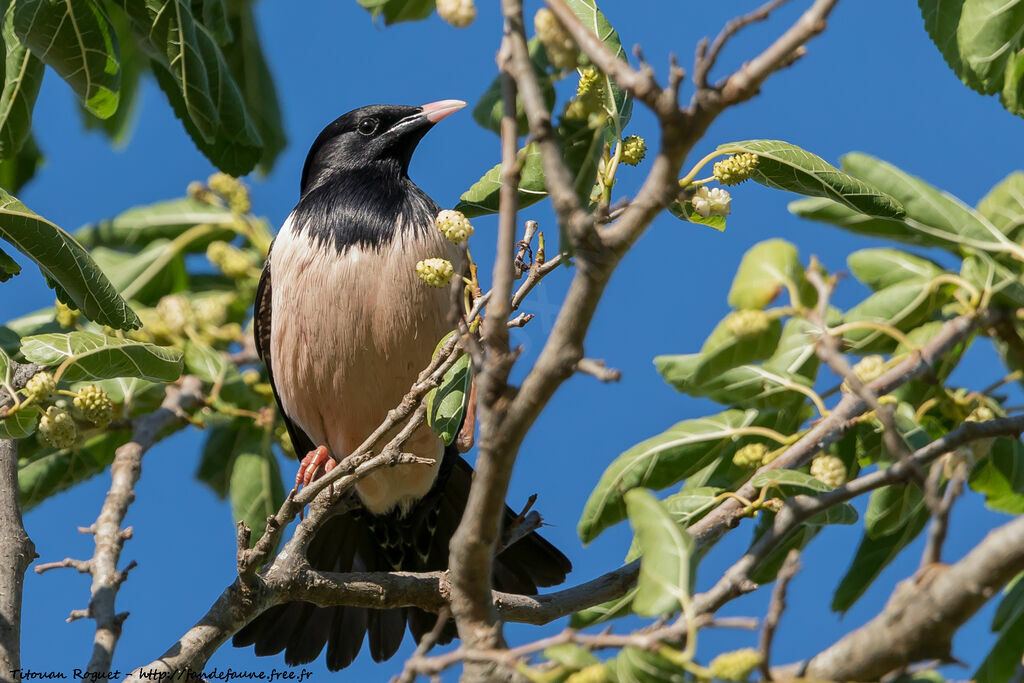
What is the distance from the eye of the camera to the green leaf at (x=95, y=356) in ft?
11.6

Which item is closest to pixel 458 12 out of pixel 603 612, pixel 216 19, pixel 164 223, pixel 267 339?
pixel 603 612

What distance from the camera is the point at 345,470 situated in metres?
3.57

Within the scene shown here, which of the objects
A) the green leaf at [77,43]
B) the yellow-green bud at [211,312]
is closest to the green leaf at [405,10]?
the green leaf at [77,43]

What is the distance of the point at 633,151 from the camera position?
2.96 m

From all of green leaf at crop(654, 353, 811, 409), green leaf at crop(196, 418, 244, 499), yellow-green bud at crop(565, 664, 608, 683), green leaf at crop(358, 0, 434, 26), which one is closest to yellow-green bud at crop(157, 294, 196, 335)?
green leaf at crop(196, 418, 244, 499)

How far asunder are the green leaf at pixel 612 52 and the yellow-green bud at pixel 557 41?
424 mm

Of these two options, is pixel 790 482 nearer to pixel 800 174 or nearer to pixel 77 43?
pixel 800 174

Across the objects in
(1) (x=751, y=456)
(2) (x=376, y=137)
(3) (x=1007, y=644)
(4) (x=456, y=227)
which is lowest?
(3) (x=1007, y=644)

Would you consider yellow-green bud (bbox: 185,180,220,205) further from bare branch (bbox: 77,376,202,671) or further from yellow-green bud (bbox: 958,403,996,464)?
yellow-green bud (bbox: 958,403,996,464)

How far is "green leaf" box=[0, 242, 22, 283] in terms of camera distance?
3.84 meters

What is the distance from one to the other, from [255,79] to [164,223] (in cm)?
93

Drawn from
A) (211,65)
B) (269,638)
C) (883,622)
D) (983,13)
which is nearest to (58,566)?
(269,638)

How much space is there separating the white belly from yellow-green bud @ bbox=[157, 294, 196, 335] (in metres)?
0.57

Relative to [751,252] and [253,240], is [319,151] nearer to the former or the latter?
[253,240]
